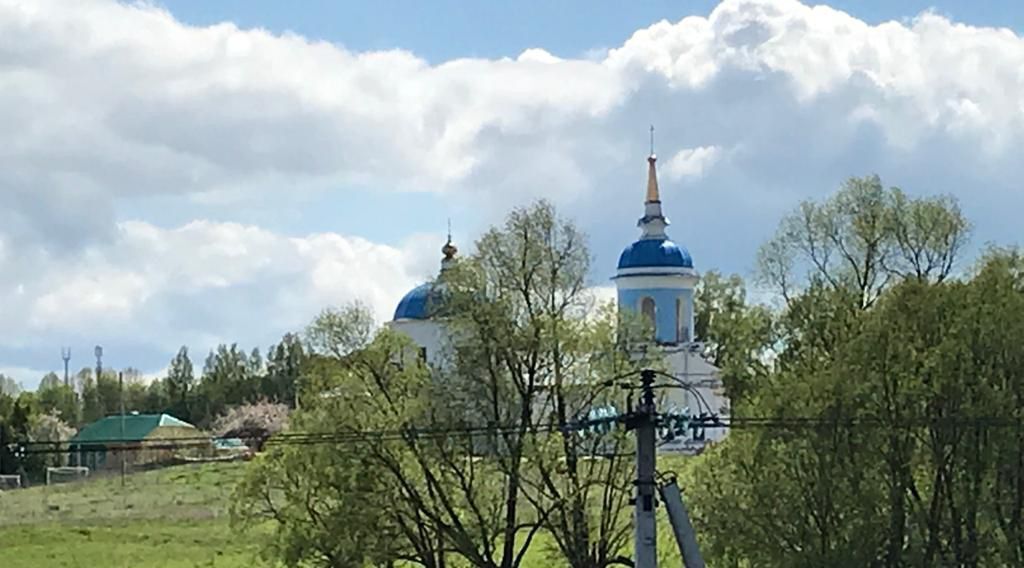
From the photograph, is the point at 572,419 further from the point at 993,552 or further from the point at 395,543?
the point at 993,552

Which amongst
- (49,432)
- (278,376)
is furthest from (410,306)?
(278,376)

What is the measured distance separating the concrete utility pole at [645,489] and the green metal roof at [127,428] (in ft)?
249

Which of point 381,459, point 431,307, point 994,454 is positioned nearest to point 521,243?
point 431,307

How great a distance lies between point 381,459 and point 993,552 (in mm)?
11166

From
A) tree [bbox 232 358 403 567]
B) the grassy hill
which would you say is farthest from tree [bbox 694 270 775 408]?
the grassy hill

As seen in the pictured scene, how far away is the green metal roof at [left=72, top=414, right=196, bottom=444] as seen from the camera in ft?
314

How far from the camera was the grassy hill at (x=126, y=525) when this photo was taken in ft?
145

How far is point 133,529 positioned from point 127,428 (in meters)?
49.4

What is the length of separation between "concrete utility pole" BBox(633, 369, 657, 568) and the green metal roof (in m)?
76.0

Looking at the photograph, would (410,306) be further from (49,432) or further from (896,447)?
(49,432)

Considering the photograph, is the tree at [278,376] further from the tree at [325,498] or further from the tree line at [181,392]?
the tree at [325,498]

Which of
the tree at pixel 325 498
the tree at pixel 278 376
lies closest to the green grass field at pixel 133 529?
the tree at pixel 325 498

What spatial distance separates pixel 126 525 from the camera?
5134cm

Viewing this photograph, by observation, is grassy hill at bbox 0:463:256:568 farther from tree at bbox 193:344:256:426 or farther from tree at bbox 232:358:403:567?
tree at bbox 193:344:256:426
